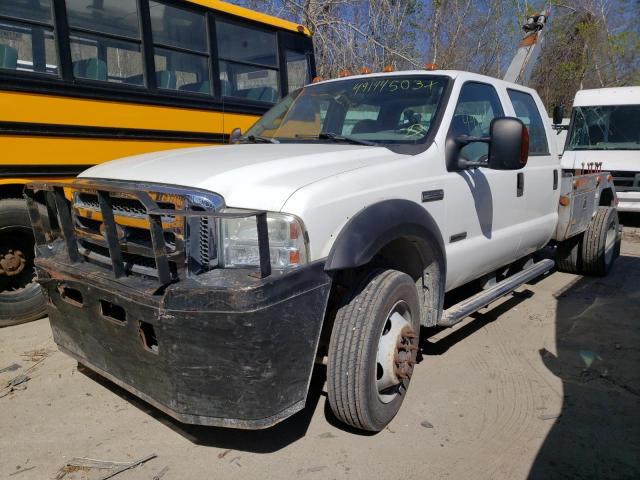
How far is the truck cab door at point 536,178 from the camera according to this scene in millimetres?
4418

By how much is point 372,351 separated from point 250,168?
1.08m

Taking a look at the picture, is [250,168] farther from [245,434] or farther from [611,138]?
[611,138]

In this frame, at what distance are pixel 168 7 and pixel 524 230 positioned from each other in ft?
13.0

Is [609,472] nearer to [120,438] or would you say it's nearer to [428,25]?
[120,438]

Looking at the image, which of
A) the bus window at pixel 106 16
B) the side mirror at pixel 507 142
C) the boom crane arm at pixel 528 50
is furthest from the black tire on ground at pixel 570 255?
the bus window at pixel 106 16

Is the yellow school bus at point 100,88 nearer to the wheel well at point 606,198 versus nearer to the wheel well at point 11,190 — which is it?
the wheel well at point 11,190

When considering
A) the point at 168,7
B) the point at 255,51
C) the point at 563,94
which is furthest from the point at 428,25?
the point at 168,7

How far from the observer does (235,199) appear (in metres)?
2.43

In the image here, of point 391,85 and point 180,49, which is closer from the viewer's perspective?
point 391,85

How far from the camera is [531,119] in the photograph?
15.5 ft

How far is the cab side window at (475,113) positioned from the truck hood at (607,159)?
244 inches

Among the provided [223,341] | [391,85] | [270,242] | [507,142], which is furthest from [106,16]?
[223,341]

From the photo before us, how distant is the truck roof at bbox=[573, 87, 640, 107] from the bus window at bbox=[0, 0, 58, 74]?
950 centimetres

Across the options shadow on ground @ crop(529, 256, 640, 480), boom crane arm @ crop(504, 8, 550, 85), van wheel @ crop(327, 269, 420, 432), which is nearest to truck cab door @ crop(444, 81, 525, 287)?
van wheel @ crop(327, 269, 420, 432)
